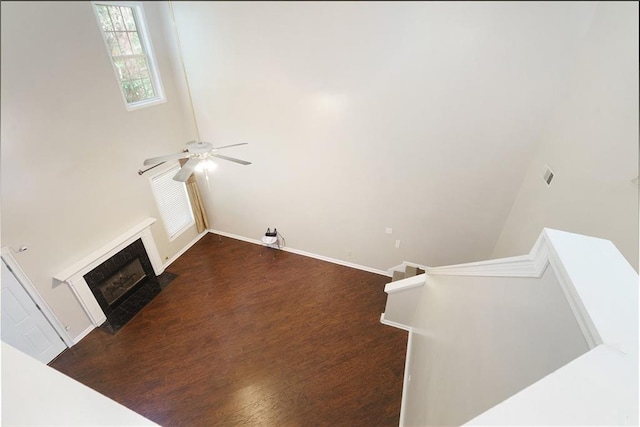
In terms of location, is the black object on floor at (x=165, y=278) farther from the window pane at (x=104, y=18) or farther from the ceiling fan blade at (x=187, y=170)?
the window pane at (x=104, y=18)

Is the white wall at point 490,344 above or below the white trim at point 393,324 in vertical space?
above

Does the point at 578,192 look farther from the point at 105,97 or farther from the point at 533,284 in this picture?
the point at 105,97

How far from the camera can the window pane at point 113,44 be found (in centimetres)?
77

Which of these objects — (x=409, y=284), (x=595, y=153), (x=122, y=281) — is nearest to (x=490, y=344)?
(x=595, y=153)

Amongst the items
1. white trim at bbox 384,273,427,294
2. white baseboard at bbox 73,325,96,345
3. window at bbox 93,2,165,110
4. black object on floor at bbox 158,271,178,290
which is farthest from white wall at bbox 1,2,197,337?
white trim at bbox 384,273,427,294

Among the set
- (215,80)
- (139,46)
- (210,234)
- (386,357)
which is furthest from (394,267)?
(139,46)

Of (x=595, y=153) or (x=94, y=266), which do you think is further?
(x=94, y=266)

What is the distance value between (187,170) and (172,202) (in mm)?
3056

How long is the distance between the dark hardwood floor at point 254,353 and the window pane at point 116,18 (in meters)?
3.88

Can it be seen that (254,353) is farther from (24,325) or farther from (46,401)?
(24,325)

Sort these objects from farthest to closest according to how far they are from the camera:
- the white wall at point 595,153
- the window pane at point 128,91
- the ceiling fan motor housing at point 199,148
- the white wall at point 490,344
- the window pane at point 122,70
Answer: the ceiling fan motor housing at point 199,148 < the white wall at point 490,344 < the window pane at point 128,91 < the window pane at point 122,70 < the white wall at point 595,153

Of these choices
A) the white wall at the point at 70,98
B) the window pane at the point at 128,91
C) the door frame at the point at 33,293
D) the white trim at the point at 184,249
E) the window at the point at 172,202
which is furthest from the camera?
the white trim at the point at 184,249

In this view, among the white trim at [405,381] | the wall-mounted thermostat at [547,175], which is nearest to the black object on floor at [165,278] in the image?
the white trim at [405,381]

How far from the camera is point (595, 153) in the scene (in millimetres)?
1958
